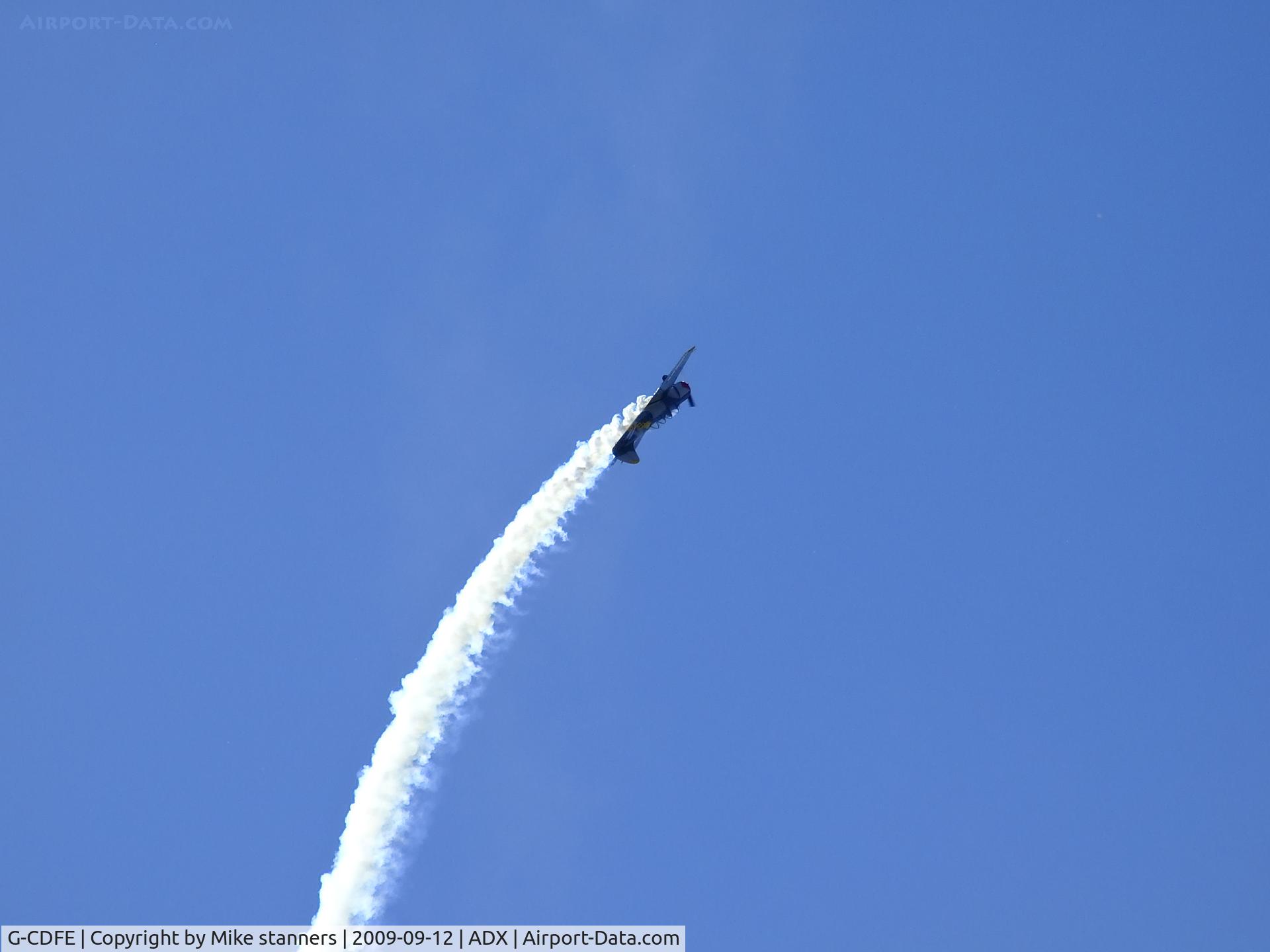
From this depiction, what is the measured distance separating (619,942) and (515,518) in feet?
73.8

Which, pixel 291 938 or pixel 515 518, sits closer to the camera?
pixel 291 938

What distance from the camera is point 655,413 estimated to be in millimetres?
108312

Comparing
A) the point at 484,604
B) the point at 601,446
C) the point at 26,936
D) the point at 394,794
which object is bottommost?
the point at 26,936

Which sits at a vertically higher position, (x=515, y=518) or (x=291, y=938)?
(x=515, y=518)

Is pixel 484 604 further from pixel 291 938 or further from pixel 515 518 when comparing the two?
pixel 291 938

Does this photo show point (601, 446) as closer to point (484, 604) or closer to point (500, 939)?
point (484, 604)

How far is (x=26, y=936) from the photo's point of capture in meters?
98.9

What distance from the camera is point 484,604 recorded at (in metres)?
109

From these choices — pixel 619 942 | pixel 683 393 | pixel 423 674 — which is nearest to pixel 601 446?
pixel 683 393

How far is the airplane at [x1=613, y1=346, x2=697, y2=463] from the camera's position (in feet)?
355

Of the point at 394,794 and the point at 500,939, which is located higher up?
the point at 394,794

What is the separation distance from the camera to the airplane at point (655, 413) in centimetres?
10819

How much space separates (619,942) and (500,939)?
551 centimetres

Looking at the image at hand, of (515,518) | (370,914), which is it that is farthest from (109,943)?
(515,518)
